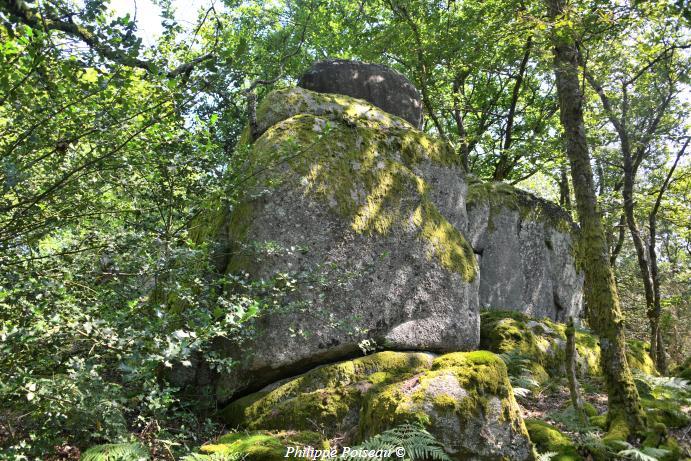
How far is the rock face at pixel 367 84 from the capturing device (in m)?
9.54

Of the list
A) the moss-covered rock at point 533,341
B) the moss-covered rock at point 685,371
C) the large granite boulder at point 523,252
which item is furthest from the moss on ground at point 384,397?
the moss-covered rock at point 685,371

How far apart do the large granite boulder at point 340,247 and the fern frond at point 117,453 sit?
1.81 metres

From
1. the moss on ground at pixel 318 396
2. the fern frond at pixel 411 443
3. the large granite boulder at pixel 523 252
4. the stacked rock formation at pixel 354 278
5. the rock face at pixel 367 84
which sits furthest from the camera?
the large granite boulder at pixel 523 252

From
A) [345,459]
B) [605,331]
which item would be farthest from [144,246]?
[605,331]

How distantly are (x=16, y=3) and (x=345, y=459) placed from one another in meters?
4.08

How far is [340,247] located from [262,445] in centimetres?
299

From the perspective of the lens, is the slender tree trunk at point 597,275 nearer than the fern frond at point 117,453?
No

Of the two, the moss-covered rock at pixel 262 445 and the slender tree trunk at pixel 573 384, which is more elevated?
the slender tree trunk at pixel 573 384

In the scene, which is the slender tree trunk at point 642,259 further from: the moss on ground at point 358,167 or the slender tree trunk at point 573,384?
the slender tree trunk at point 573,384

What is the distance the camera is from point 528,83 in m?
17.0

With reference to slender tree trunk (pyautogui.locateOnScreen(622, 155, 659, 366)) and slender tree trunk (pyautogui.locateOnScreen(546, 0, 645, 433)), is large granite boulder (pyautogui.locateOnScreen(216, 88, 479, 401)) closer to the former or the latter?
slender tree trunk (pyautogui.locateOnScreen(546, 0, 645, 433))

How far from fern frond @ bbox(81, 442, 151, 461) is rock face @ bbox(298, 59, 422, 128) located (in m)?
7.45

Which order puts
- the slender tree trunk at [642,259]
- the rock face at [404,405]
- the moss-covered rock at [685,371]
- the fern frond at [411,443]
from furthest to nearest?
the slender tree trunk at [642,259] < the moss-covered rock at [685,371] < the rock face at [404,405] < the fern frond at [411,443]

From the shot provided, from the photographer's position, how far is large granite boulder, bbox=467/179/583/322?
34.6 ft
